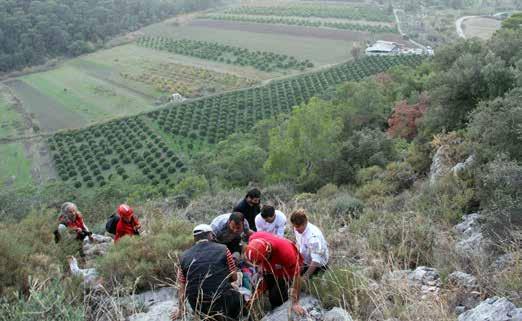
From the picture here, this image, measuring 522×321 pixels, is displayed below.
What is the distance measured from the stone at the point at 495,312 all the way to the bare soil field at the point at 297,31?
72902 mm

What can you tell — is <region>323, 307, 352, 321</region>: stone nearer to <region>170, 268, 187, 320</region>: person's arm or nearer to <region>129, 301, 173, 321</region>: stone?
<region>170, 268, 187, 320</region>: person's arm

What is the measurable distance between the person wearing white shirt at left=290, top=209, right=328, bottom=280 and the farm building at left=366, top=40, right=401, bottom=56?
210 ft

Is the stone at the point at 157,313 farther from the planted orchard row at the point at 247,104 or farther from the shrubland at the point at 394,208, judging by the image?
the planted orchard row at the point at 247,104

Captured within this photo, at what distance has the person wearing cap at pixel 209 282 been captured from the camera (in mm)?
5121

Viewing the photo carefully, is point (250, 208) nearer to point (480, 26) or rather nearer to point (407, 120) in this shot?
point (407, 120)

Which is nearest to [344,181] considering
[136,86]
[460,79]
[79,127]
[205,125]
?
[460,79]

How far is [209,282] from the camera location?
5.17 meters

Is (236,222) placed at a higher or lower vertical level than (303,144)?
higher

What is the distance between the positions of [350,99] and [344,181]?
11.3 metres

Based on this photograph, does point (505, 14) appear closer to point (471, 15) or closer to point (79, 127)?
point (471, 15)

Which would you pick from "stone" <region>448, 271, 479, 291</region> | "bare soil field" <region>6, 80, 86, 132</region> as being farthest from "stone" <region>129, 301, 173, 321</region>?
"bare soil field" <region>6, 80, 86, 132</region>

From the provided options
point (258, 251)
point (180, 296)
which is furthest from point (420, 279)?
point (180, 296)

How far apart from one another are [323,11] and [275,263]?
3700 inches

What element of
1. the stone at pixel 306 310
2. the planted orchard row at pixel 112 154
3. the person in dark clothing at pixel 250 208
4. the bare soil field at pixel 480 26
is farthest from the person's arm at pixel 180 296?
the bare soil field at pixel 480 26
